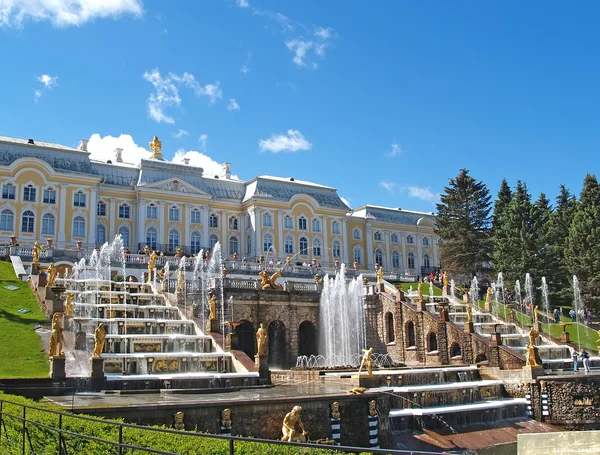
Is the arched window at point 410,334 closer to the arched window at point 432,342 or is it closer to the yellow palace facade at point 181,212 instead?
the arched window at point 432,342

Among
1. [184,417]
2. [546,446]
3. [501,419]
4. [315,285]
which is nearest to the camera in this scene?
[546,446]

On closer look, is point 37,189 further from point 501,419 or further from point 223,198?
point 501,419

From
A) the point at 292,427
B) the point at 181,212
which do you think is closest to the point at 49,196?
the point at 181,212

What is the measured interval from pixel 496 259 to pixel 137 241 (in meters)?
32.9

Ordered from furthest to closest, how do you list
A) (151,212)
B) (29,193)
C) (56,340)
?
1. (151,212)
2. (29,193)
3. (56,340)

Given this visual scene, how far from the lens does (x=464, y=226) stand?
6144cm

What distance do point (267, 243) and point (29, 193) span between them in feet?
76.3

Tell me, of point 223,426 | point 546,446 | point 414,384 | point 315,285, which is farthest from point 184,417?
point 315,285

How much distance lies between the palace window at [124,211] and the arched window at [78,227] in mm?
4536

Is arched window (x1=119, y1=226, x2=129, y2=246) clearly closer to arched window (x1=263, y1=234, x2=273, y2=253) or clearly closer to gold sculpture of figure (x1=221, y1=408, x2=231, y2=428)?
arched window (x1=263, y1=234, x2=273, y2=253)

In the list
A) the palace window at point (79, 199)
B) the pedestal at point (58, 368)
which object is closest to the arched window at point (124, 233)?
the palace window at point (79, 199)

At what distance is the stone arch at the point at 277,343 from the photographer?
131 ft

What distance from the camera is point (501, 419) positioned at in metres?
25.4

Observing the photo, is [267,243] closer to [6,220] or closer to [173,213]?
[173,213]
